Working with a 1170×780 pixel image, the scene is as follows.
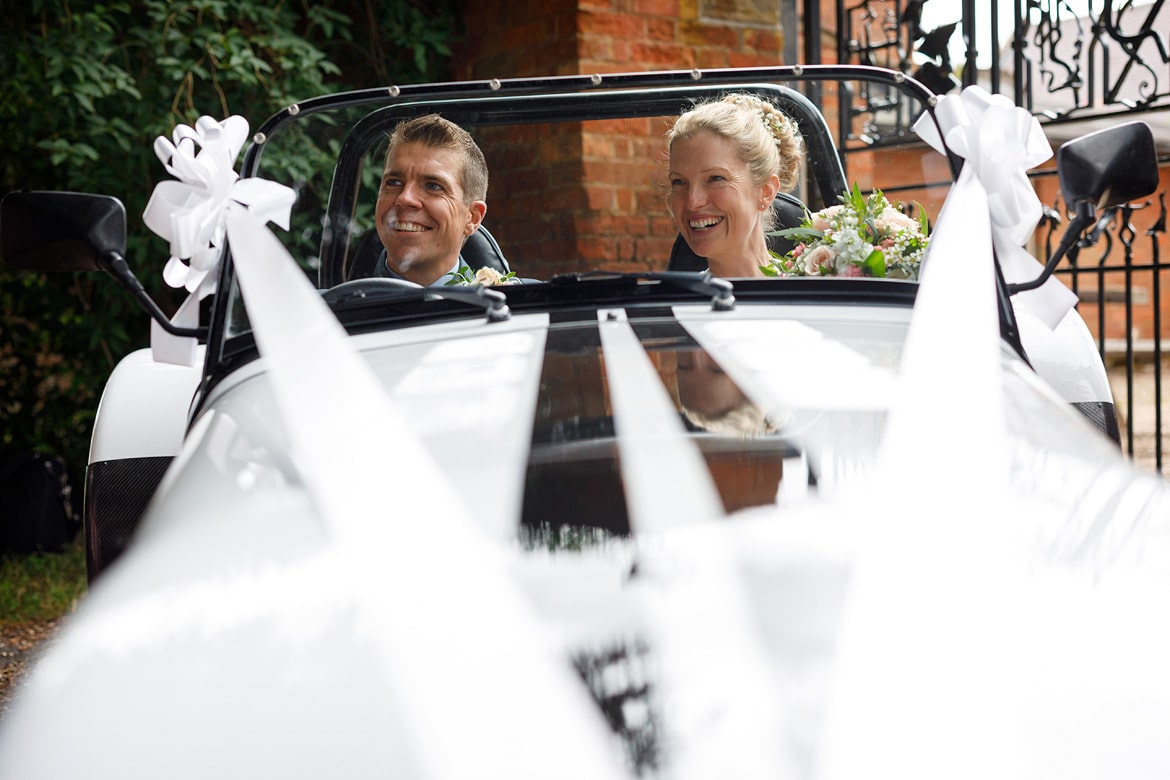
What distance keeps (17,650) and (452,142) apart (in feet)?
11.2

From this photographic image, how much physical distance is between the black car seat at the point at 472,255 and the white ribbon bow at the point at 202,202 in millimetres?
180

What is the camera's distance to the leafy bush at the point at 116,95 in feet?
18.0

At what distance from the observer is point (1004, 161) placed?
2.12 metres

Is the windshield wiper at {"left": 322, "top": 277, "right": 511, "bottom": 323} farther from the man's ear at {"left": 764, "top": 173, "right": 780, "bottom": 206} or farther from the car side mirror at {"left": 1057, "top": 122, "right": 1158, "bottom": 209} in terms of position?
the car side mirror at {"left": 1057, "top": 122, "right": 1158, "bottom": 209}

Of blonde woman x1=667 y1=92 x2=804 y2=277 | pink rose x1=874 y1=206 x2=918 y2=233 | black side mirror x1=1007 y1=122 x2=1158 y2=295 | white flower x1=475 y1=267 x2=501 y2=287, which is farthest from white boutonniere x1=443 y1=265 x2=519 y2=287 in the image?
black side mirror x1=1007 y1=122 x2=1158 y2=295

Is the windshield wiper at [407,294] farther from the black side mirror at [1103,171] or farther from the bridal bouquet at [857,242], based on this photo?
the black side mirror at [1103,171]

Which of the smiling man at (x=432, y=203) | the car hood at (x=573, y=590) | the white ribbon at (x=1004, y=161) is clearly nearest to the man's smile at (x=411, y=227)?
the smiling man at (x=432, y=203)

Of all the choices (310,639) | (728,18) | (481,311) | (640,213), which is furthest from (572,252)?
(728,18)

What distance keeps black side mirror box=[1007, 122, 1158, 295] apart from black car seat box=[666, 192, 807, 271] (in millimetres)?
592

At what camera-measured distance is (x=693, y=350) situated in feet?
5.47

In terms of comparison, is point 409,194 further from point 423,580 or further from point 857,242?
point 423,580

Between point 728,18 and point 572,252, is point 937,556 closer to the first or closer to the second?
point 572,252

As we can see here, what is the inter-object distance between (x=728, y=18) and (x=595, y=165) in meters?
4.24

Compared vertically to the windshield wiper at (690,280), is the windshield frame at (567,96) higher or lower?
higher
